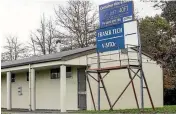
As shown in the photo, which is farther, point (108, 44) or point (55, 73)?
point (55, 73)

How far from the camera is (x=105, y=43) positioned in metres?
18.4

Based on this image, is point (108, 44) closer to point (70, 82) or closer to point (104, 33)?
point (104, 33)

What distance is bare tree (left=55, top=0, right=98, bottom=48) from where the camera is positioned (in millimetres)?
46000

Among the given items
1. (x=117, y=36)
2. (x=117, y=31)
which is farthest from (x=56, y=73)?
(x=117, y=31)

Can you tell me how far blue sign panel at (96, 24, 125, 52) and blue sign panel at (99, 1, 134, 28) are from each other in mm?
410

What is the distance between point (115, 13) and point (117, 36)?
120 cm

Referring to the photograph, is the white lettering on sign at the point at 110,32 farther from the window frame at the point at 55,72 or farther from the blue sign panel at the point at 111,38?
the window frame at the point at 55,72

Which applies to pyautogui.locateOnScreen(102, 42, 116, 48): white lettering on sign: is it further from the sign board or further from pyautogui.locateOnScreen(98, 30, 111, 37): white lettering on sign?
pyautogui.locateOnScreen(98, 30, 111, 37): white lettering on sign

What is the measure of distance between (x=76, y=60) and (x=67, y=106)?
122 inches

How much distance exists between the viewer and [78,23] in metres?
46.4

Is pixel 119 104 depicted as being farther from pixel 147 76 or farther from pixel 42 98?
pixel 42 98

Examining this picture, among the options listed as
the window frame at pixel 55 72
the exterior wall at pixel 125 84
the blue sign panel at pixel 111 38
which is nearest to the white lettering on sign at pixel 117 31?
the blue sign panel at pixel 111 38

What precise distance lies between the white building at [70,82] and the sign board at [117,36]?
1752mm

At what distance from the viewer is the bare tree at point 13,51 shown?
192 ft
